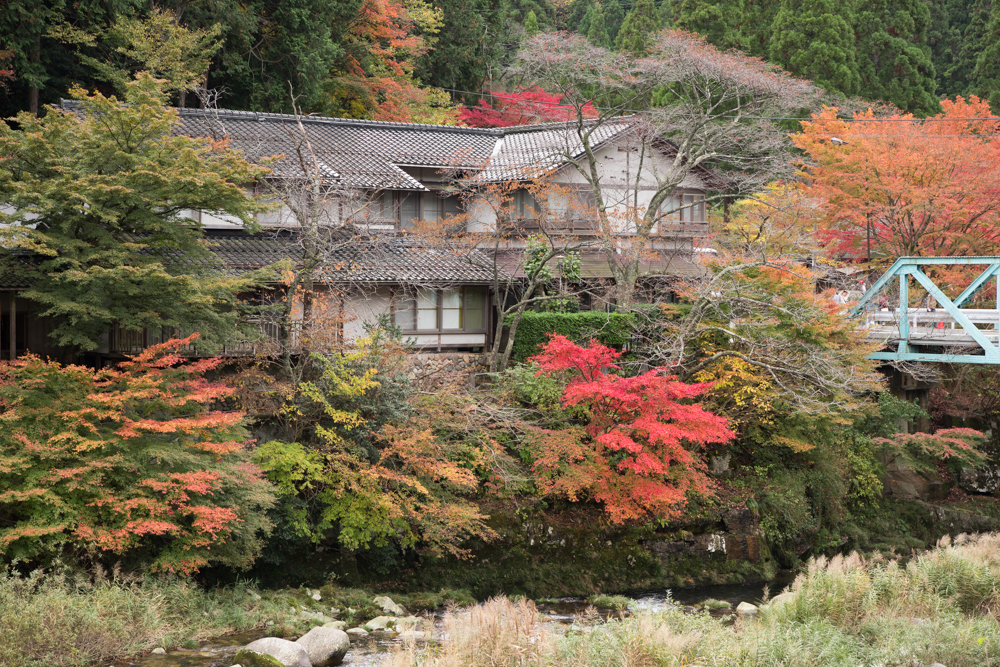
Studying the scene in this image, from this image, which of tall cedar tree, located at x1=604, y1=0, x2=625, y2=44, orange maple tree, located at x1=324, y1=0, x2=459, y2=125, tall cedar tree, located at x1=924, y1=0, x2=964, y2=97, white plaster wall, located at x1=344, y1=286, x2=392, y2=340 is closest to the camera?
white plaster wall, located at x1=344, y1=286, x2=392, y2=340

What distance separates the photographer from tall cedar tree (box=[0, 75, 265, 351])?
48.5ft

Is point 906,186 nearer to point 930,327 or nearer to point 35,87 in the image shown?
point 930,327

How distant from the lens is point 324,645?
12836 millimetres

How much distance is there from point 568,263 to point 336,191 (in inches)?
260

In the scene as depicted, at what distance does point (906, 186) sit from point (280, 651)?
20826mm

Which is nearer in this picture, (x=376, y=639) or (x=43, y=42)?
(x=376, y=639)

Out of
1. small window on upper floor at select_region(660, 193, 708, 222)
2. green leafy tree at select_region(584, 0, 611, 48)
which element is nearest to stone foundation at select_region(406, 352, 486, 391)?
small window on upper floor at select_region(660, 193, 708, 222)

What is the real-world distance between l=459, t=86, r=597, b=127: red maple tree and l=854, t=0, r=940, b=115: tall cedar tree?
485 inches

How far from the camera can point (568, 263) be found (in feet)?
78.9

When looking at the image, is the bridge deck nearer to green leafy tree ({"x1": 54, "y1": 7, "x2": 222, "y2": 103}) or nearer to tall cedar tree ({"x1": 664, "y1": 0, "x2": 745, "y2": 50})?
tall cedar tree ({"x1": 664, "y1": 0, "x2": 745, "y2": 50})

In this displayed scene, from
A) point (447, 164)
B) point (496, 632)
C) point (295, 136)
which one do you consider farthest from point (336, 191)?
point (496, 632)

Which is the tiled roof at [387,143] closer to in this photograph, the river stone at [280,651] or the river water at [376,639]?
the river water at [376,639]

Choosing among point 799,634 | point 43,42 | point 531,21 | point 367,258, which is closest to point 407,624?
point 799,634

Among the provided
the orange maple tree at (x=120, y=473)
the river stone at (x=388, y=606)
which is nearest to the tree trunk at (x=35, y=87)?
the orange maple tree at (x=120, y=473)
